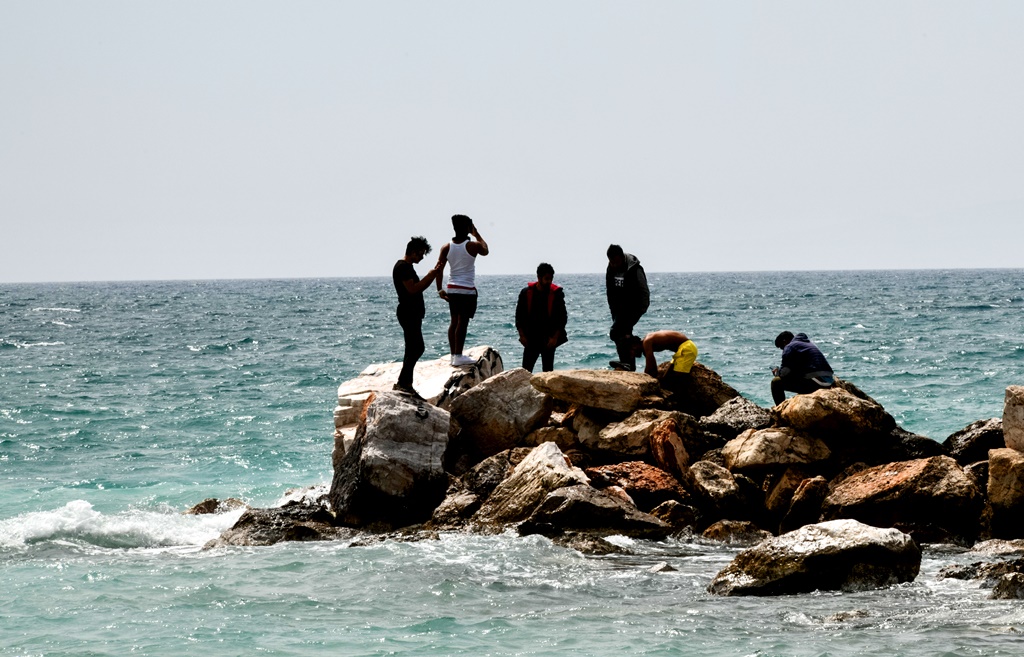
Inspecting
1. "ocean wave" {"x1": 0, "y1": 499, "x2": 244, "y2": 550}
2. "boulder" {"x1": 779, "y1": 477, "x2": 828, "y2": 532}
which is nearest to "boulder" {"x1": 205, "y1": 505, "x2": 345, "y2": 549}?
"ocean wave" {"x1": 0, "y1": 499, "x2": 244, "y2": 550}

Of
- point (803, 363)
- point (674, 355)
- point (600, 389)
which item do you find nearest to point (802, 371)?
point (803, 363)

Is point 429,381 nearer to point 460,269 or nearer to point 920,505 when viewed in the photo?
point 460,269

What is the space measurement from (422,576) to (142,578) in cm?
278

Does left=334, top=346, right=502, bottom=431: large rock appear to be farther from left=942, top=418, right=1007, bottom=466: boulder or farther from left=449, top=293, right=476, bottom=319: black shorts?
left=942, top=418, right=1007, bottom=466: boulder

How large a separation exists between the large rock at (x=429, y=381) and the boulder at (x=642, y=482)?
252 cm

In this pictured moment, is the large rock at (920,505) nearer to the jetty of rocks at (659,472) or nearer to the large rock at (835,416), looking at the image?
the jetty of rocks at (659,472)

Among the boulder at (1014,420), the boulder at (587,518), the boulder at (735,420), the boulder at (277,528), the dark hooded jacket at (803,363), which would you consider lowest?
the boulder at (277,528)

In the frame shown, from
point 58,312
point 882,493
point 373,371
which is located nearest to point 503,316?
point 58,312

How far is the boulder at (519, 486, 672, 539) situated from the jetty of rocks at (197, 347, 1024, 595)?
15 mm

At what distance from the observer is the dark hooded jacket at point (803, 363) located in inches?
571

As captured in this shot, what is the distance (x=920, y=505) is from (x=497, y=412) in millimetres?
5129

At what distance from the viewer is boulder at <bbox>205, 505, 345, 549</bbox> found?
41.0 ft

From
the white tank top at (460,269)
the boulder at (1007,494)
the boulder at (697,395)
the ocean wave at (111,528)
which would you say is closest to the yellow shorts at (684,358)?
the boulder at (697,395)

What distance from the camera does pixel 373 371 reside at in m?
16.4
